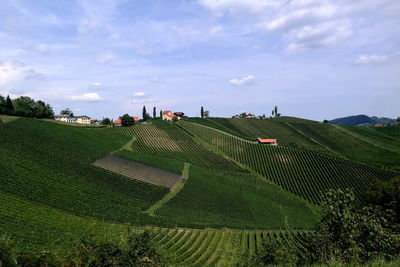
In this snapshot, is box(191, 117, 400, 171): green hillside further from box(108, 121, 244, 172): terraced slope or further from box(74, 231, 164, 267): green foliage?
box(74, 231, 164, 267): green foliage

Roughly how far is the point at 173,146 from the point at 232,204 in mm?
46990

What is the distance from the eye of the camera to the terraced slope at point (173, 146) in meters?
92.1

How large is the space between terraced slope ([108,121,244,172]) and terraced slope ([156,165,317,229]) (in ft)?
29.8

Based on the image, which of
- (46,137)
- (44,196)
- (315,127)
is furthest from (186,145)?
Answer: (315,127)

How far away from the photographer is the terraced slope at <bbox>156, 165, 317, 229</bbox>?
53.0 meters

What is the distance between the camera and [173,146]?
105062 mm

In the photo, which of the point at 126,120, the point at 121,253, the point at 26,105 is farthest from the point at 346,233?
the point at 26,105

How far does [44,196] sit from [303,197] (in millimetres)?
61227

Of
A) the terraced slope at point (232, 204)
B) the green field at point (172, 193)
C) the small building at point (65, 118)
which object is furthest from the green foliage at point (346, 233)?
the small building at point (65, 118)

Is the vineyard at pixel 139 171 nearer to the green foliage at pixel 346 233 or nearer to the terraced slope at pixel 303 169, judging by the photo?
the terraced slope at pixel 303 169

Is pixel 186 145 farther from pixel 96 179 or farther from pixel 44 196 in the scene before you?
pixel 44 196

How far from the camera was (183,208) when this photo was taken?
55.7 m

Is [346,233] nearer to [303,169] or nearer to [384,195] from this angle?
[384,195]

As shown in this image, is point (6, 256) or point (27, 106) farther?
point (27, 106)
